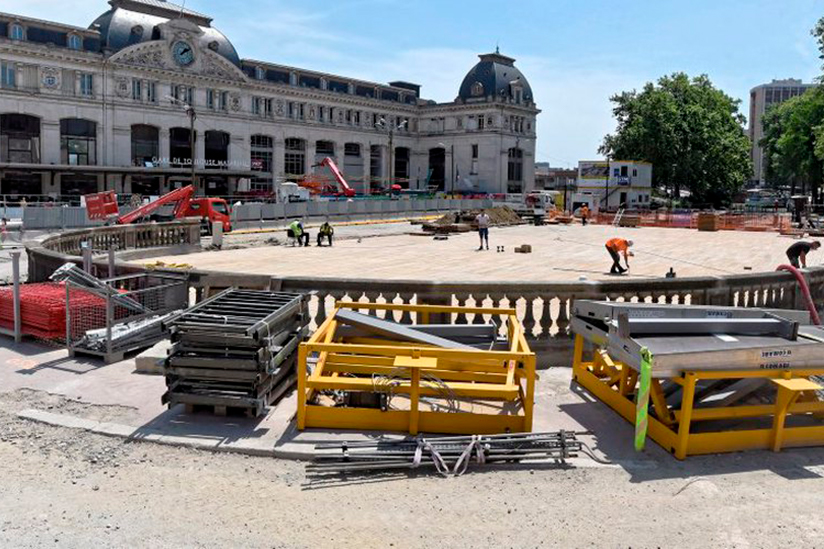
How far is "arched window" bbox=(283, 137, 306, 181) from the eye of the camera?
314 ft

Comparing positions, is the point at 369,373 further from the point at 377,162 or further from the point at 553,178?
the point at 553,178

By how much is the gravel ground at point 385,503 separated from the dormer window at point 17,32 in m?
72.1

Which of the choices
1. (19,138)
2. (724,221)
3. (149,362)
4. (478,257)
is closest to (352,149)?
(19,138)

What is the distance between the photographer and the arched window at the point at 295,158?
9556 cm

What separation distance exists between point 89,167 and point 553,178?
112 m

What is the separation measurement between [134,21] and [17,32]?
12115 mm

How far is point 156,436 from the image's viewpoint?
7.17 m

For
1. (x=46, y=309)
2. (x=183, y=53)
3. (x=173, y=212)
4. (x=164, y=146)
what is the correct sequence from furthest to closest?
(x=183, y=53) → (x=164, y=146) → (x=173, y=212) → (x=46, y=309)

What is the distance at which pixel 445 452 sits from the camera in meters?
6.66

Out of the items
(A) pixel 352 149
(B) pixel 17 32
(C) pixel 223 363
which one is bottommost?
(C) pixel 223 363

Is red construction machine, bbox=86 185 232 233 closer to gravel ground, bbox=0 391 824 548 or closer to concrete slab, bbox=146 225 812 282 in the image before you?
concrete slab, bbox=146 225 812 282

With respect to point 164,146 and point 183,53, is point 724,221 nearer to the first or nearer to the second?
point 164,146

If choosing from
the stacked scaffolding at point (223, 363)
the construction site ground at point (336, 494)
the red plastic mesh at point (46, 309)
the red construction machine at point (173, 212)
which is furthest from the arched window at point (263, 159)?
the construction site ground at point (336, 494)

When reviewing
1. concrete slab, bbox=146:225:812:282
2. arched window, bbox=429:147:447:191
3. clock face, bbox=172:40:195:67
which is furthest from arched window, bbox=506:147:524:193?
concrete slab, bbox=146:225:812:282
